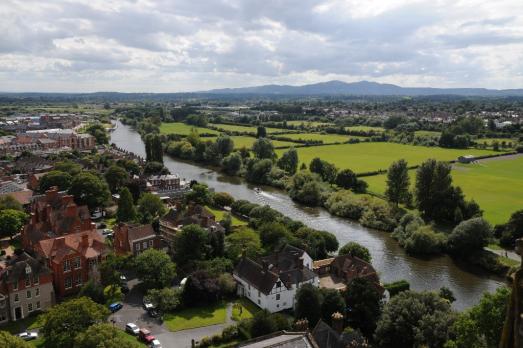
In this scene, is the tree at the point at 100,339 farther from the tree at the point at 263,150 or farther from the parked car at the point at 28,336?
the tree at the point at 263,150

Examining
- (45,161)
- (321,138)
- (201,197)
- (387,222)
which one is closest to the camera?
(387,222)

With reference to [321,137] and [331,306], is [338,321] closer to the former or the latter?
[331,306]

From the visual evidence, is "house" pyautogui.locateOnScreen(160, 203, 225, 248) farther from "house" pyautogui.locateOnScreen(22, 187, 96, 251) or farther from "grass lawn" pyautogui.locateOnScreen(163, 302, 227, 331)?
"grass lawn" pyautogui.locateOnScreen(163, 302, 227, 331)

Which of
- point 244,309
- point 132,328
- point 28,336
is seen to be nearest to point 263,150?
point 244,309

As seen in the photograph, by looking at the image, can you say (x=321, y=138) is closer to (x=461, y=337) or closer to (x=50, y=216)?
(x=50, y=216)

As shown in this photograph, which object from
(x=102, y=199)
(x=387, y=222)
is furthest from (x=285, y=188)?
(x=102, y=199)

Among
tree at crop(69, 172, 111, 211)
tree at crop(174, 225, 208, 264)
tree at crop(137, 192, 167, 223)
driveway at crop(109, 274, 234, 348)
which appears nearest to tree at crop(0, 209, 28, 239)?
tree at crop(69, 172, 111, 211)
